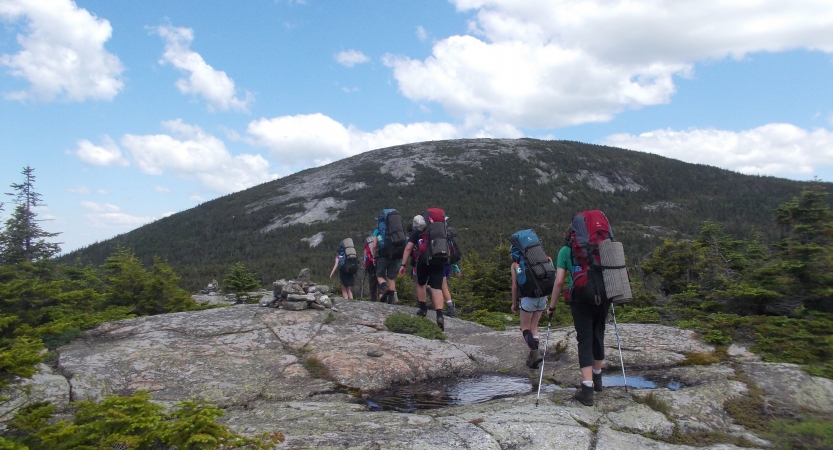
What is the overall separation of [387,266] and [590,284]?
5.38 metres

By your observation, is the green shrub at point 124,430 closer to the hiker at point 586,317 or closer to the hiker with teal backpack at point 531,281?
the hiker at point 586,317

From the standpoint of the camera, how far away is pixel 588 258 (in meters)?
4.66

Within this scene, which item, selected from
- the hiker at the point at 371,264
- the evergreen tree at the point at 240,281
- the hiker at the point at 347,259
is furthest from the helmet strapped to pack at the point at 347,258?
the evergreen tree at the point at 240,281

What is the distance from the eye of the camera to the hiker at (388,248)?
8.87 m

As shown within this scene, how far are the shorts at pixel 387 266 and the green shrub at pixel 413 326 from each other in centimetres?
182

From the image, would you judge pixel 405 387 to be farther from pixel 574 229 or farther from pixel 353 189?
pixel 353 189

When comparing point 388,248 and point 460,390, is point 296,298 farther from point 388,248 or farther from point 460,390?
point 460,390

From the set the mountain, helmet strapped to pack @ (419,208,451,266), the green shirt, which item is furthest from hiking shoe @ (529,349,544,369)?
the mountain

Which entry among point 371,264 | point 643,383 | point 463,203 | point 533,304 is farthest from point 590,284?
point 463,203

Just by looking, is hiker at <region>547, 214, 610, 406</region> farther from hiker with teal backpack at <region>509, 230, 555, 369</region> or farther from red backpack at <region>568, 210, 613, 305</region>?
hiker with teal backpack at <region>509, 230, 555, 369</region>

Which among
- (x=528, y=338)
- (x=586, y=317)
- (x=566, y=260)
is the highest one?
(x=566, y=260)

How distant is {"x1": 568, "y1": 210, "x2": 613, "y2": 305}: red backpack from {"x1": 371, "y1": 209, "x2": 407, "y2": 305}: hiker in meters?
4.42

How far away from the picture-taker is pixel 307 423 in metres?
3.81

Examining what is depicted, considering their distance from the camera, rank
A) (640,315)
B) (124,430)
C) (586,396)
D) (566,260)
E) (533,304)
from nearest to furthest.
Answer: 1. (124,430)
2. (586,396)
3. (566,260)
4. (533,304)
5. (640,315)
